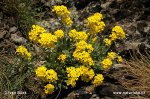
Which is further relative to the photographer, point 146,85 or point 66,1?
point 66,1

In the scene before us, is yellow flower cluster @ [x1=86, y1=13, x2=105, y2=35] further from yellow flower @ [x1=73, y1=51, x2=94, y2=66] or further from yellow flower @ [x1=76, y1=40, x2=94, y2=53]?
yellow flower @ [x1=73, y1=51, x2=94, y2=66]

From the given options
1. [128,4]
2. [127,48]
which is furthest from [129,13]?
[127,48]

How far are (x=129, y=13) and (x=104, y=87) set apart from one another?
1584 mm

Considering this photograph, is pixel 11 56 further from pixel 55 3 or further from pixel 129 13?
pixel 129 13

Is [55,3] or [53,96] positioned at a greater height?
[55,3]

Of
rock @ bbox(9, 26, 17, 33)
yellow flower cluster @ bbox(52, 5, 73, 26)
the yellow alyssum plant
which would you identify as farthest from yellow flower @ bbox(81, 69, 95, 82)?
rock @ bbox(9, 26, 17, 33)

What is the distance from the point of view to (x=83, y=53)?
14.8ft

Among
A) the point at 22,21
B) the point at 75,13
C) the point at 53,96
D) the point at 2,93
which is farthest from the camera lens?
the point at 75,13

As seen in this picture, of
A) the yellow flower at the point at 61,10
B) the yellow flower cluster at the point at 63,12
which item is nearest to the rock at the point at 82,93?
the yellow flower cluster at the point at 63,12

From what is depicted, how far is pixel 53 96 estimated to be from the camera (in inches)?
189

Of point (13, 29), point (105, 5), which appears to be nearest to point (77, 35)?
point (13, 29)

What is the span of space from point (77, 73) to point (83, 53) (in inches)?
10.0

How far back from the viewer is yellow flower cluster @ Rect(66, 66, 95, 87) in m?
4.47

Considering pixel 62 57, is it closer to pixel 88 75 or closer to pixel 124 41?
pixel 88 75
